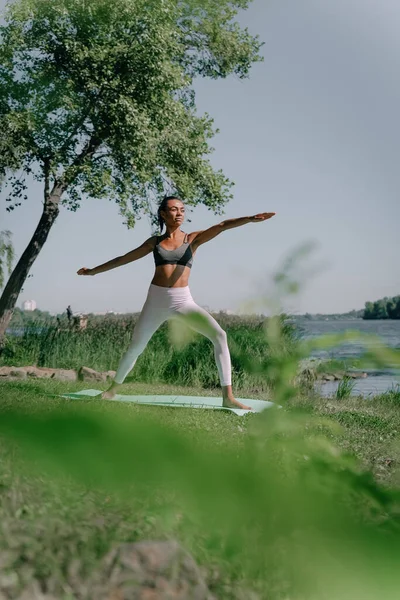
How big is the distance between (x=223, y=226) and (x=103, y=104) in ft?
19.9

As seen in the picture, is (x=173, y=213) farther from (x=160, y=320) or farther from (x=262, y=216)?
(x=262, y=216)

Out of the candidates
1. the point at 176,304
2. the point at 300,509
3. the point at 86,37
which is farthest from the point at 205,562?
the point at 86,37

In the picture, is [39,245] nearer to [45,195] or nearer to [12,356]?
[45,195]

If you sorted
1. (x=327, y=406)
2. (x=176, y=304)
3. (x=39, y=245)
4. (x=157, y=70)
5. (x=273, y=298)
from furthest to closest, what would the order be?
(x=39, y=245) < (x=157, y=70) < (x=327, y=406) < (x=176, y=304) < (x=273, y=298)

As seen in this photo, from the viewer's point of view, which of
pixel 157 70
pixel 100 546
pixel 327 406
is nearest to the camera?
pixel 100 546

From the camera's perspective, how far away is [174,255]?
6.21m

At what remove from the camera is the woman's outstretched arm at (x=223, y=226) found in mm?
5191

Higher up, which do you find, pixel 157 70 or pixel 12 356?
pixel 157 70

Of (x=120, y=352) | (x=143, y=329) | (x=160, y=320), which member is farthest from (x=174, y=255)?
(x=120, y=352)

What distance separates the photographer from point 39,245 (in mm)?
12312

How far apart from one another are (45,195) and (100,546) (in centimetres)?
1160

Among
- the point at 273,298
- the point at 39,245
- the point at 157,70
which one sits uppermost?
the point at 157,70

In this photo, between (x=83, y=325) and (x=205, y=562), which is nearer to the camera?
(x=205, y=562)

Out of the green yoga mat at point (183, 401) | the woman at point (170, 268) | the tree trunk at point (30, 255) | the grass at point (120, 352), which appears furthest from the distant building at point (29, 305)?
the woman at point (170, 268)
